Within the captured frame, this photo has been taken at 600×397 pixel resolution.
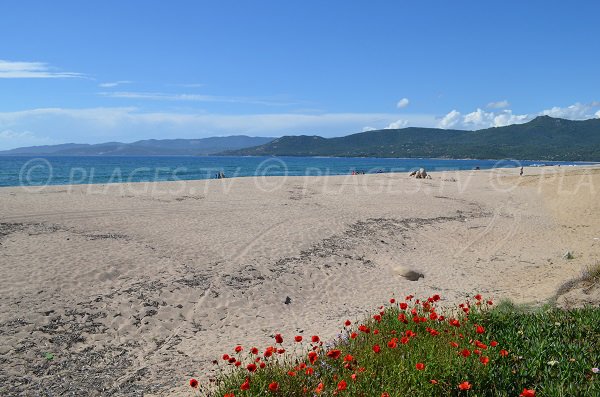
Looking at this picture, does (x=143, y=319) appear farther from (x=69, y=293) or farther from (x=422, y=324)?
(x=422, y=324)

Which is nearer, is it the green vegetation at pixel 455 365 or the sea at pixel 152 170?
the green vegetation at pixel 455 365

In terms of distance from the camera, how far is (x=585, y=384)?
3.99 meters

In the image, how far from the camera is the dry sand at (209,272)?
22.8ft

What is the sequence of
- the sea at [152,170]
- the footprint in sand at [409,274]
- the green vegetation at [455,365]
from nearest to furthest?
1. the green vegetation at [455,365]
2. the footprint in sand at [409,274]
3. the sea at [152,170]

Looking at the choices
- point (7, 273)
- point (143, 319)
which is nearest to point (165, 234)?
point (7, 273)

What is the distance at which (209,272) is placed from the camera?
10.7m

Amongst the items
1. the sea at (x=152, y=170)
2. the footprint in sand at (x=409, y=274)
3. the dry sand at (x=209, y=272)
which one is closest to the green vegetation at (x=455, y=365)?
the dry sand at (x=209, y=272)

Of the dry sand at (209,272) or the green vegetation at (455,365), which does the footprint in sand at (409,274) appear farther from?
the green vegetation at (455,365)

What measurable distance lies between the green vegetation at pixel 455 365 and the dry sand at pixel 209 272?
7.24 ft

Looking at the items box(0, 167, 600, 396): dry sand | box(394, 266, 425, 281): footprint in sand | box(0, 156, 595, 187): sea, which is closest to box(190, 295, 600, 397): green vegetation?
box(0, 167, 600, 396): dry sand

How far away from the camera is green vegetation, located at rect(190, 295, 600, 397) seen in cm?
401

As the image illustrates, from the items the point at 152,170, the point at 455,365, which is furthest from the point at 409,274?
the point at 152,170

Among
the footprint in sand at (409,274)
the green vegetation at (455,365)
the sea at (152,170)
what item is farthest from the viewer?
the sea at (152,170)

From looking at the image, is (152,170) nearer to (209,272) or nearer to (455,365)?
(209,272)
